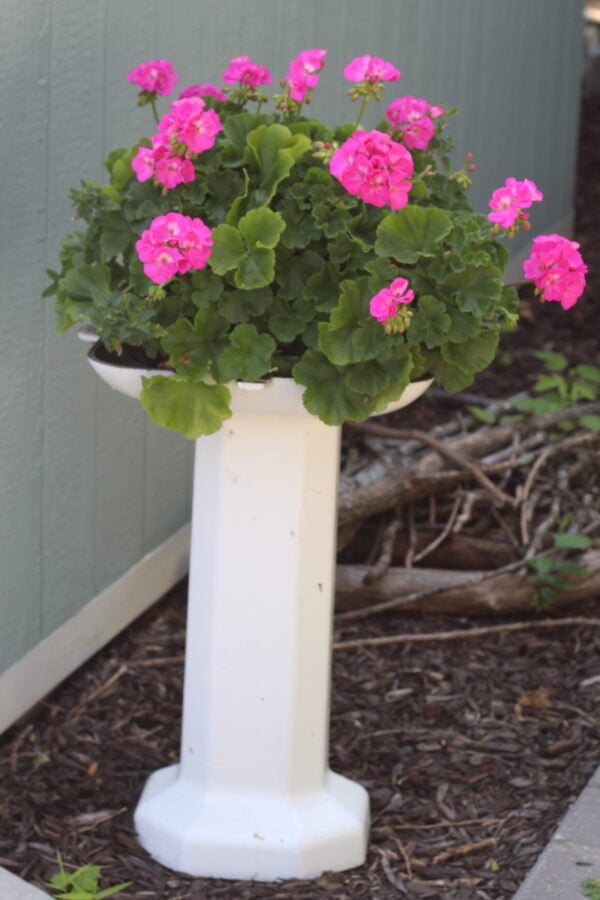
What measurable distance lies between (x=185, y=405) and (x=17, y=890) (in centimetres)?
98

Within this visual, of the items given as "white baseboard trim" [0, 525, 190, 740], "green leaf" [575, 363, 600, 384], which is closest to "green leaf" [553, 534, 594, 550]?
"white baseboard trim" [0, 525, 190, 740]

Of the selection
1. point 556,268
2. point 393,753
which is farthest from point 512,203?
point 393,753

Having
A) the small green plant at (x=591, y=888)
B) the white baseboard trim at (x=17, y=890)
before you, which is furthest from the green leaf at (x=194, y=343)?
the small green plant at (x=591, y=888)

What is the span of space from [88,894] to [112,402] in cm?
119

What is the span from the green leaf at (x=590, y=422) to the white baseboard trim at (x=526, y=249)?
1401 millimetres

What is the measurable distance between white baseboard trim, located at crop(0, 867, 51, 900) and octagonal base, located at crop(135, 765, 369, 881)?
11.4 inches

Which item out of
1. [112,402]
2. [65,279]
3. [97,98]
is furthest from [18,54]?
[112,402]

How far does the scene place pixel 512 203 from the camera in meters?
2.62

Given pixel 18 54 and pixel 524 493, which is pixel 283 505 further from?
pixel 524 493

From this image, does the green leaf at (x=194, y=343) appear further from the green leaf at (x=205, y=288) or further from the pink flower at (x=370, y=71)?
the pink flower at (x=370, y=71)

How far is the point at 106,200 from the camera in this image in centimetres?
278

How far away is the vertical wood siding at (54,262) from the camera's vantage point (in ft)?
10.4

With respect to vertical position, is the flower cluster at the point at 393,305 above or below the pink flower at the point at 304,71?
below

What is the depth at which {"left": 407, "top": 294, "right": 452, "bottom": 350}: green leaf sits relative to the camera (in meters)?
2.59
